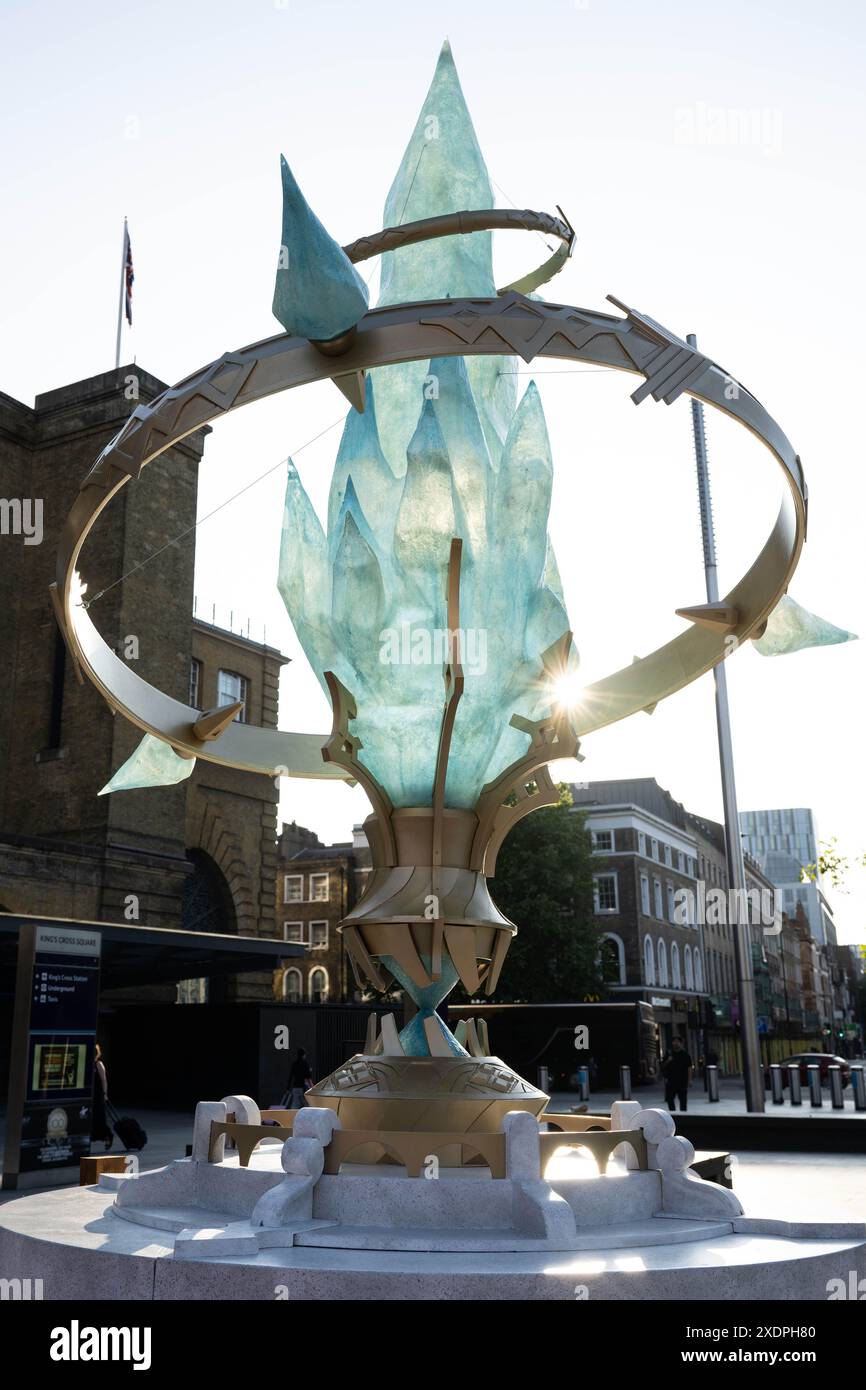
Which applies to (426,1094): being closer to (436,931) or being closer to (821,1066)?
(436,931)

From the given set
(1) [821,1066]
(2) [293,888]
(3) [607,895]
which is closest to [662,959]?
(3) [607,895]

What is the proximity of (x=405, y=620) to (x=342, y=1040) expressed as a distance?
22405 millimetres

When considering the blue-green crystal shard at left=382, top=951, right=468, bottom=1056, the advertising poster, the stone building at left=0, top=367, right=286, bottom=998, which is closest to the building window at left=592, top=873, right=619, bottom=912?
the stone building at left=0, top=367, right=286, bottom=998

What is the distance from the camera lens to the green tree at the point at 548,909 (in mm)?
43562

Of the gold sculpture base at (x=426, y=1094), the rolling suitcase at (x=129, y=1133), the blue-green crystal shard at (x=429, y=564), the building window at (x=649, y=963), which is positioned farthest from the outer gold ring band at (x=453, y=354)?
the building window at (x=649, y=963)

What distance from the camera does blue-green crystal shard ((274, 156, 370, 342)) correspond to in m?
9.38

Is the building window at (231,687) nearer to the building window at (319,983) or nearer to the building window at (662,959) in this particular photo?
the building window at (319,983)

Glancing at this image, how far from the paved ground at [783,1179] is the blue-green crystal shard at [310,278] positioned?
7.60 metres

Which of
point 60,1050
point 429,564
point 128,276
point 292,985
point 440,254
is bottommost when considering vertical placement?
point 60,1050

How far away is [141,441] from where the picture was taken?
10.4 m

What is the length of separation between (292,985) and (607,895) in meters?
18.8

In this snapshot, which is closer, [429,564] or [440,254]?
[429,564]

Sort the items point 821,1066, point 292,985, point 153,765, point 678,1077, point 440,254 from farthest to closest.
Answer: point 292,985 → point 821,1066 → point 678,1077 → point 153,765 → point 440,254

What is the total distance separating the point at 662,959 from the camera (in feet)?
210
